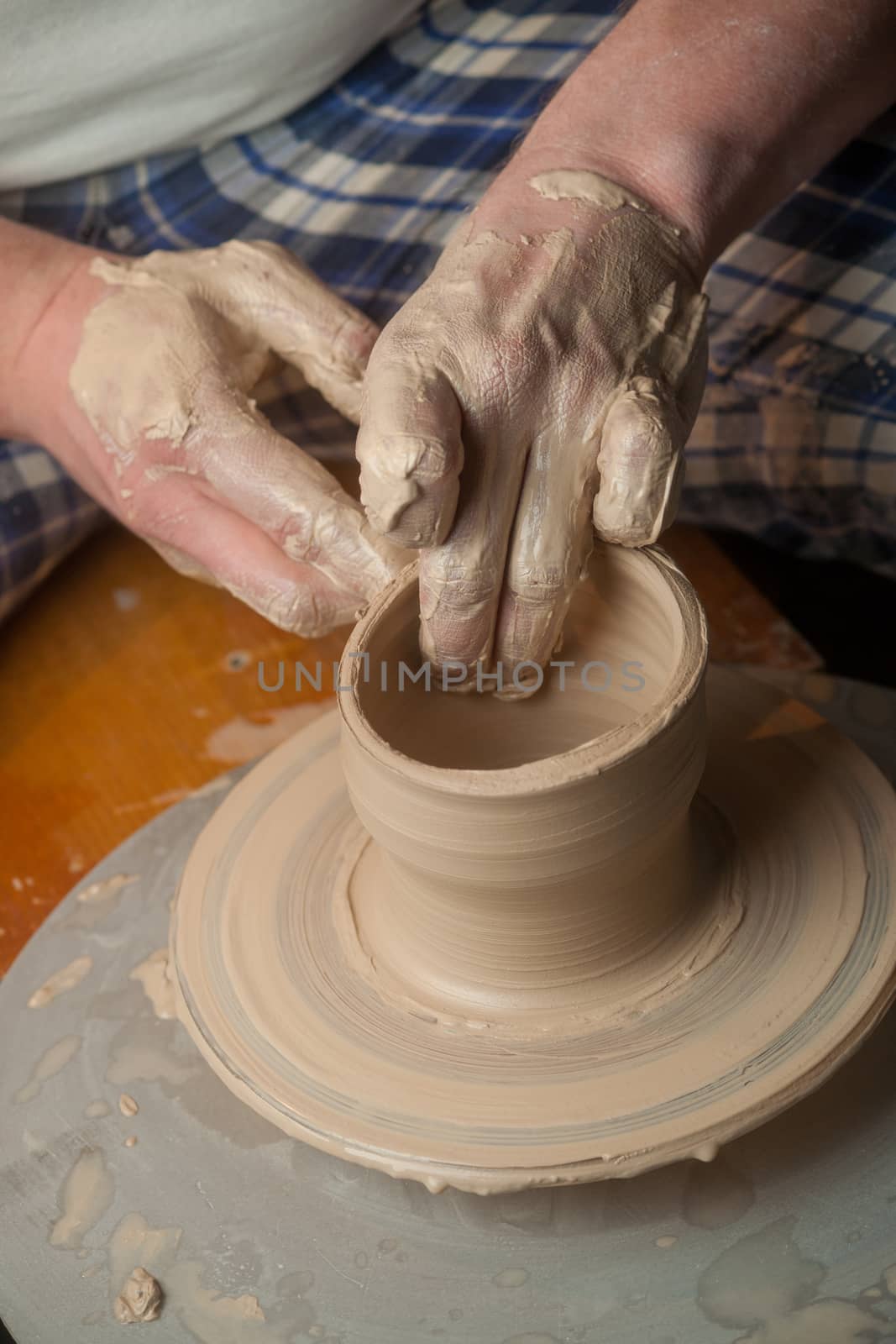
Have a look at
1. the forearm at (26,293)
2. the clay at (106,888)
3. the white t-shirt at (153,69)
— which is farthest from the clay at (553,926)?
the white t-shirt at (153,69)

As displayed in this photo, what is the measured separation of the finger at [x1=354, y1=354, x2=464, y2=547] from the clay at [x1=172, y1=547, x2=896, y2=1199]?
107 millimetres

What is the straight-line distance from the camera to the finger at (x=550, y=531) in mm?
1098

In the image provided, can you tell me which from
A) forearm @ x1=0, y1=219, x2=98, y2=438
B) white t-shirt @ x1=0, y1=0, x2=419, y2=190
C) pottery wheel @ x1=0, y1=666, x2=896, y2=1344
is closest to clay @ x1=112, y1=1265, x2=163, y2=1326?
pottery wheel @ x1=0, y1=666, x2=896, y2=1344

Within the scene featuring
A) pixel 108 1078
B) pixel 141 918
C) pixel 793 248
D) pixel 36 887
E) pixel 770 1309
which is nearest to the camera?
pixel 770 1309

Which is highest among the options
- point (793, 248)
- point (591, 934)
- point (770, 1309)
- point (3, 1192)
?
point (793, 248)

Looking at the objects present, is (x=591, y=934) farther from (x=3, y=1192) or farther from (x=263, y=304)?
(x=263, y=304)

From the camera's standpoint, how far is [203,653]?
6.29 feet

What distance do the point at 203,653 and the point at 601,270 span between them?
3.17 feet

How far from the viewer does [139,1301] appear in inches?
42.4

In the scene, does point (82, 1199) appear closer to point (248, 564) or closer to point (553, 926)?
point (553, 926)

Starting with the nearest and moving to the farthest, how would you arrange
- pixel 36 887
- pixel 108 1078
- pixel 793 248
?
1. pixel 108 1078
2. pixel 36 887
3. pixel 793 248

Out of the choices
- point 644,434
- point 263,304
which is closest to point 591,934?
point 644,434

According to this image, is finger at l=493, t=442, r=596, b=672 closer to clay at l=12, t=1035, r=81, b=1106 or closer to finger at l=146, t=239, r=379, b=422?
finger at l=146, t=239, r=379, b=422

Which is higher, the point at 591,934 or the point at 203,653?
the point at 591,934
